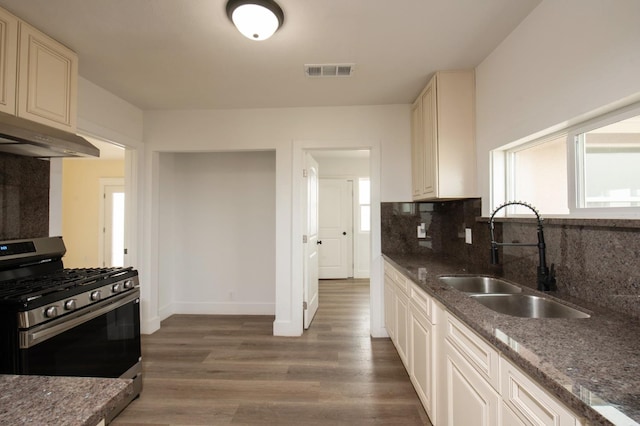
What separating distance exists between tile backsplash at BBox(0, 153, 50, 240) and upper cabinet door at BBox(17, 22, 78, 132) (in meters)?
0.44

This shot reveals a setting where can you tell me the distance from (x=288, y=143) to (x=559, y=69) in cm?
234

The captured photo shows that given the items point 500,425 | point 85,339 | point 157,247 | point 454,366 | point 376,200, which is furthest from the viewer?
point 157,247

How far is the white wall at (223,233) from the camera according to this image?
153 inches

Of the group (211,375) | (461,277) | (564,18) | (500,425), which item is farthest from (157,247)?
(564,18)

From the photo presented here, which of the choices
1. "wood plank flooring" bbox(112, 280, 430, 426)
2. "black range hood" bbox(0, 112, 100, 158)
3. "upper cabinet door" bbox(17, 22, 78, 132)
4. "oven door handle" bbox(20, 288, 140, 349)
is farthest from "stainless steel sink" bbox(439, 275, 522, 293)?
"upper cabinet door" bbox(17, 22, 78, 132)

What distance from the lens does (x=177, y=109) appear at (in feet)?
10.8

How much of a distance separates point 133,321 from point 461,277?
2.34 m

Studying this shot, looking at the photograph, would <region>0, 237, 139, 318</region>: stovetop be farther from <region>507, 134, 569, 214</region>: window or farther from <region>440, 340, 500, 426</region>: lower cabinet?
<region>507, 134, 569, 214</region>: window

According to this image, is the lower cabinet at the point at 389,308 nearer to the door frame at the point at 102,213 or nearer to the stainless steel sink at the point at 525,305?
the stainless steel sink at the point at 525,305

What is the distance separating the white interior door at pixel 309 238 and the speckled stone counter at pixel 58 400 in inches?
101

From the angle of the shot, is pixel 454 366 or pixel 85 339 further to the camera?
pixel 85 339

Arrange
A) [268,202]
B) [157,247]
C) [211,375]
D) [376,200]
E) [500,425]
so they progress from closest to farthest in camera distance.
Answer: [500,425] < [211,375] < [376,200] < [157,247] < [268,202]

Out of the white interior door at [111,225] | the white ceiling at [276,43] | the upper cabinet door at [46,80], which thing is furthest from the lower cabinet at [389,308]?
the white interior door at [111,225]

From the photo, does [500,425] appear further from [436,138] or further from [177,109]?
[177,109]
